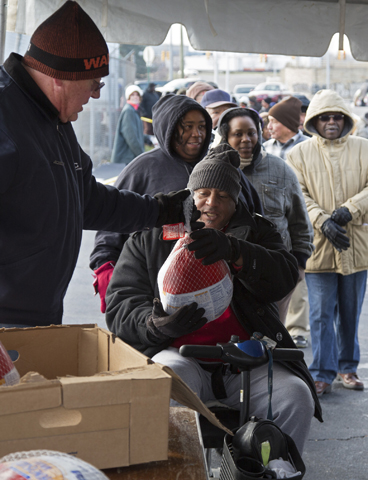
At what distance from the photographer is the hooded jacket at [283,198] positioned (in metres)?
3.89

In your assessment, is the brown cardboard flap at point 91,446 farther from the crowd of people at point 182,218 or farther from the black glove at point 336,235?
the black glove at point 336,235

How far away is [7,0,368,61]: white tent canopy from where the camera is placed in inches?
130

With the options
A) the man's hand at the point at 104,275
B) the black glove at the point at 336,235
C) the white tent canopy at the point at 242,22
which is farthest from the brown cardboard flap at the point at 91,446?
the black glove at the point at 336,235

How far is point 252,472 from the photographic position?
1.79 m

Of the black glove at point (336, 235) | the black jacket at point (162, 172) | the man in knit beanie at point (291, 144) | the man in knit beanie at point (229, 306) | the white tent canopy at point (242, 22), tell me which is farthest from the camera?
the man in knit beanie at point (291, 144)

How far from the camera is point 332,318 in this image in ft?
14.0

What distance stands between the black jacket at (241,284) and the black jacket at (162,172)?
38 cm

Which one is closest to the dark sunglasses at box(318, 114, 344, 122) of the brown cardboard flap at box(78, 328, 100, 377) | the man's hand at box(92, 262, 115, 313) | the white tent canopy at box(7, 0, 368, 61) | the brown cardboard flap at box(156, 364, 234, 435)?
the white tent canopy at box(7, 0, 368, 61)

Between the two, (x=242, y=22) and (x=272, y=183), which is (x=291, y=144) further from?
(x=242, y=22)

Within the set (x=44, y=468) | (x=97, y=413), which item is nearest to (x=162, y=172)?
(x=97, y=413)

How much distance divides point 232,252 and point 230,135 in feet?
5.94

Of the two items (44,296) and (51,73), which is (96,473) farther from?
(51,73)

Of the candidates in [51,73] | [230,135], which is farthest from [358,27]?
[51,73]

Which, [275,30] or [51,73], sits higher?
[275,30]
